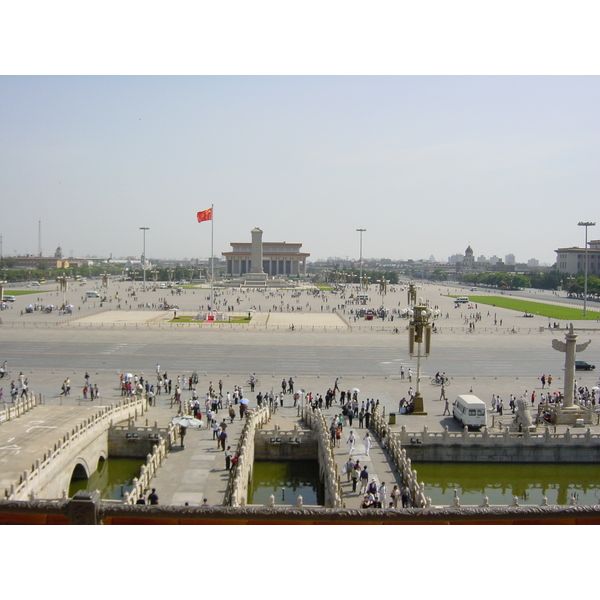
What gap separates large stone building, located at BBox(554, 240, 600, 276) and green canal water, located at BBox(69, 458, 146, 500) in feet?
471

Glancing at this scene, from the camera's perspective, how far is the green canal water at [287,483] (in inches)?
813

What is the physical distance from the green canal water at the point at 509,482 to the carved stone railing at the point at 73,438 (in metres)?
12.5

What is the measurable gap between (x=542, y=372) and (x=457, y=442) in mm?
17507

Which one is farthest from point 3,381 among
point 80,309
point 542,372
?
point 80,309

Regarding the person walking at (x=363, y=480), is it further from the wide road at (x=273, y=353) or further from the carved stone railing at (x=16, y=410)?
the wide road at (x=273, y=353)

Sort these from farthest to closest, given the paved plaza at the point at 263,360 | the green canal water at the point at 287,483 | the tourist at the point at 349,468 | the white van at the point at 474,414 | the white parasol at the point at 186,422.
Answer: the white van at the point at 474,414 < the white parasol at the point at 186,422 < the paved plaza at the point at 263,360 < the green canal water at the point at 287,483 < the tourist at the point at 349,468

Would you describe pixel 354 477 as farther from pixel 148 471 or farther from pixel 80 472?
pixel 80 472

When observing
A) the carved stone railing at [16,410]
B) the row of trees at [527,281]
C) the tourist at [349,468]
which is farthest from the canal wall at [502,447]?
the row of trees at [527,281]

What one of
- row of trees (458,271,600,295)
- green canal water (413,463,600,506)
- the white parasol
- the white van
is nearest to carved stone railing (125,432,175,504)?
the white parasol

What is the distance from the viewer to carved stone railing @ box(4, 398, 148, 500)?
51.8 feet

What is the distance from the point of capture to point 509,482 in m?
22.1

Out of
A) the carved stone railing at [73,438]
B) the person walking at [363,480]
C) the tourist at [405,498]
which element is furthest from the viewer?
the person walking at [363,480]

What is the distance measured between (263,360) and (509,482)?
21.2m

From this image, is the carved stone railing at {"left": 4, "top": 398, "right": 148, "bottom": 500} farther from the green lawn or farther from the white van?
the green lawn
